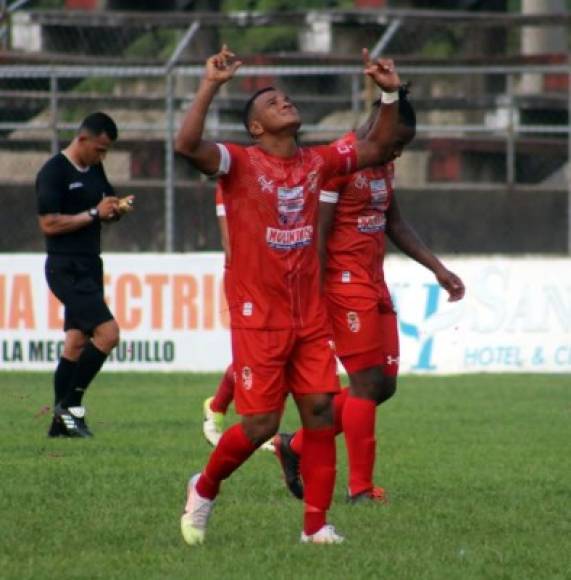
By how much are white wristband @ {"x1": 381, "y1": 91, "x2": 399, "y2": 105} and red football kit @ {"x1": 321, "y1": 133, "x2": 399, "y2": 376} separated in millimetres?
1147

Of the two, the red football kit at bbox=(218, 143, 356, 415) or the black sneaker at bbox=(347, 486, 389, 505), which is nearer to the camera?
the red football kit at bbox=(218, 143, 356, 415)

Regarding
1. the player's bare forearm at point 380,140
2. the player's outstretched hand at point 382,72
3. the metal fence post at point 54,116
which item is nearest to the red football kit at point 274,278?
the player's bare forearm at point 380,140

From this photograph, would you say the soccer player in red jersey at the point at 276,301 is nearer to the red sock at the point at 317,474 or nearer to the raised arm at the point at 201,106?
the red sock at the point at 317,474

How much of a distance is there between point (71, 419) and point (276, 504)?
3222 mm

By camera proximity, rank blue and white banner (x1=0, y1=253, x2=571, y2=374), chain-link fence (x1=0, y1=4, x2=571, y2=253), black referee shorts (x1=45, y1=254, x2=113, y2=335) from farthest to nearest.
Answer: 1. chain-link fence (x1=0, y1=4, x2=571, y2=253)
2. blue and white banner (x1=0, y1=253, x2=571, y2=374)
3. black referee shorts (x1=45, y1=254, x2=113, y2=335)

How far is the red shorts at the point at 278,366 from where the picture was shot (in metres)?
7.12

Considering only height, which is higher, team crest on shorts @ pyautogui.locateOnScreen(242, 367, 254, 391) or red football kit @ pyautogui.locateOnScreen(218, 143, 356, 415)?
red football kit @ pyautogui.locateOnScreen(218, 143, 356, 415)

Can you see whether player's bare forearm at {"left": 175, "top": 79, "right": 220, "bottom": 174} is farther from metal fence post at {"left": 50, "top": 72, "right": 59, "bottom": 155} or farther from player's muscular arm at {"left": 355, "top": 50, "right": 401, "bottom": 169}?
metal fence post at {"left": 50, "top": 72, "right": 59, "bottom": 155}

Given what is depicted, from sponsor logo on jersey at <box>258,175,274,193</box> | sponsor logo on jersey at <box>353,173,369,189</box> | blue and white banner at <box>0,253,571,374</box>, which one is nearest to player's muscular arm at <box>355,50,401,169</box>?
sponsor logo on jersey at <box>258,175,274,193</box>

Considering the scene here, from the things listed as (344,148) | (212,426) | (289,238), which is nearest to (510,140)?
(212,426)

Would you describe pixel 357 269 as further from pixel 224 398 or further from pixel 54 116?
pixel 54 116

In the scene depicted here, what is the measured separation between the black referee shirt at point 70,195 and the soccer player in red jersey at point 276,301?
14.2 feet

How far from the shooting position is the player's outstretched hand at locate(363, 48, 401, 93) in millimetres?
7117

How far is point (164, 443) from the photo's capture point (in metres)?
11.1
